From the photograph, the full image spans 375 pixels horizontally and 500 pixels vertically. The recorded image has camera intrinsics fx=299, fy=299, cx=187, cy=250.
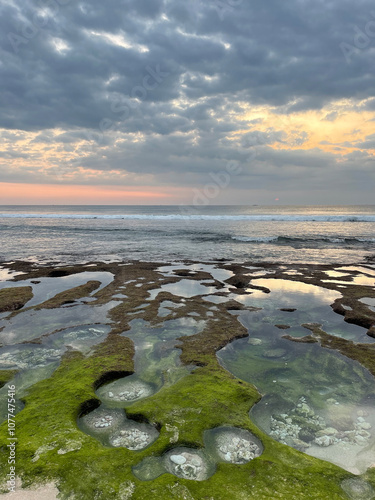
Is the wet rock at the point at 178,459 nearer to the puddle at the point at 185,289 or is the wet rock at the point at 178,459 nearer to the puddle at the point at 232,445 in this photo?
the puddle at the point at 232,445

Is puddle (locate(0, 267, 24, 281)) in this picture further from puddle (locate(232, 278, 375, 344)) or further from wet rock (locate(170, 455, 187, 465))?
wet rock (locate(170, 455, 187, 465))

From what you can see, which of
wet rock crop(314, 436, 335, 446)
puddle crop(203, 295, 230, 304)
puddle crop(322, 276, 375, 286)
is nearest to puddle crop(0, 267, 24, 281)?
puddle crop(203, 295, 230, 304)

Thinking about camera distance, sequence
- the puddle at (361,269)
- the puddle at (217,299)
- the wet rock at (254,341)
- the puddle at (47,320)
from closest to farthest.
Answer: the wet rock at (254,341)
the puddle at (47,320)
the puddle at (217,299)
the puddle at (361,269)

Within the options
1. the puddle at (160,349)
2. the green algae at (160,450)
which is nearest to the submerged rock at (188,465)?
the green algae at (160,450)

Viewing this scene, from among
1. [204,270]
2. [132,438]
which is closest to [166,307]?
[132,438]

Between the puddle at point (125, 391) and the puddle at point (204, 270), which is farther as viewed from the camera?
the puddle at point (204, 270)

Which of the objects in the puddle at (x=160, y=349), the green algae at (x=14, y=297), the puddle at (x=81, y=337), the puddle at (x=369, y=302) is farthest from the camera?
the puddle at (x=369, y=302)

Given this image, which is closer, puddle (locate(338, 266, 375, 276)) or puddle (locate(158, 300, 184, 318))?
puddle (locate(158, 300, 184, 318))

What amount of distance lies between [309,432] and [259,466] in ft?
5.42

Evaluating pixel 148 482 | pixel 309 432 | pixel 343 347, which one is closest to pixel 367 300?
pixel 343 347

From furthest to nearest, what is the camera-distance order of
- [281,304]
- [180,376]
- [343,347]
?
[281,304], [343,347], [180,376]

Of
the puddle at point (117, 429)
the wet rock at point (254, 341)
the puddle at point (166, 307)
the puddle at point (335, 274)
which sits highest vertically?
the puddle at point (117, 429)

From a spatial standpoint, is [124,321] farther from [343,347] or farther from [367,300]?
[367,300]

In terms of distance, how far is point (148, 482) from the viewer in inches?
170
